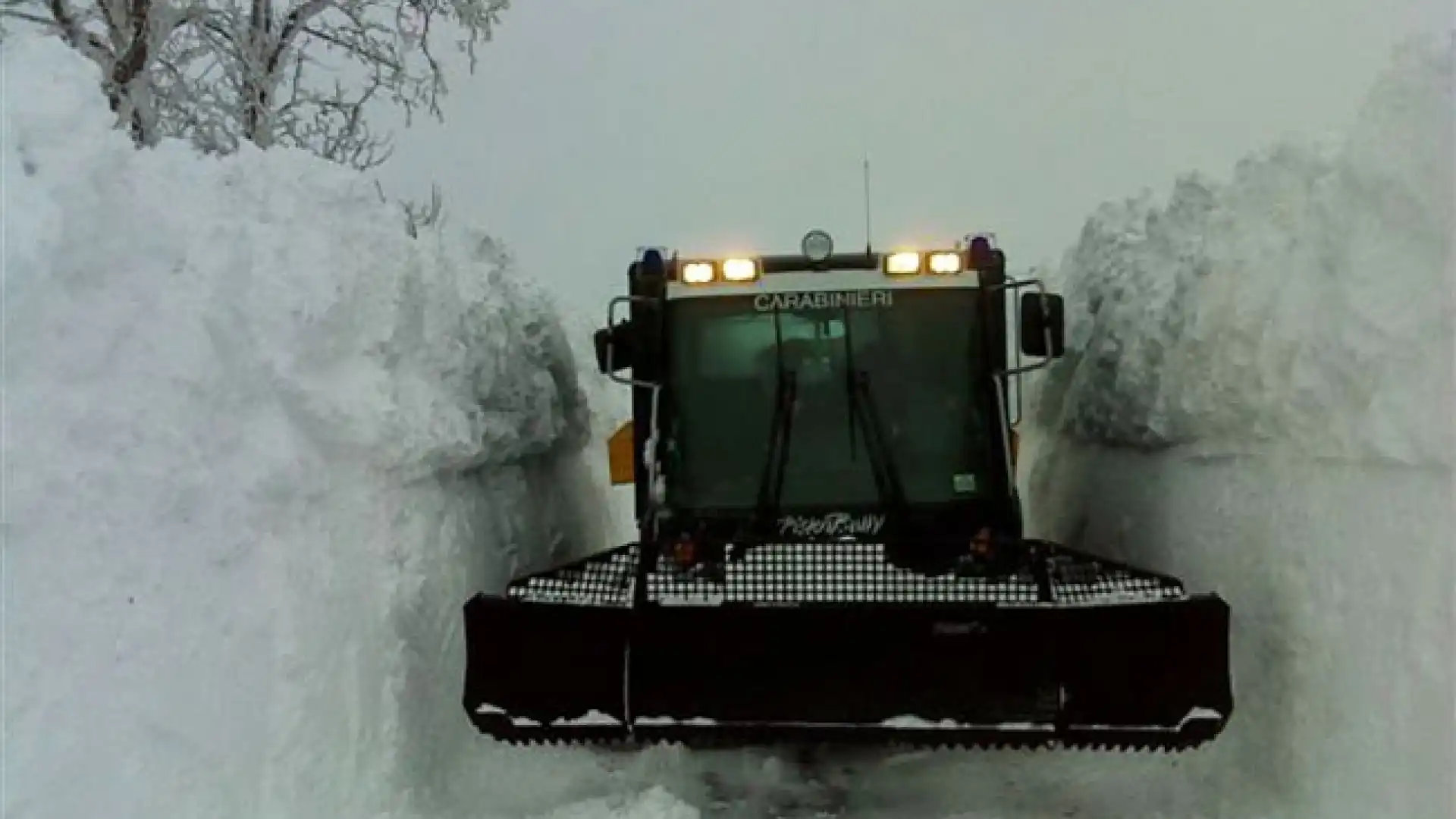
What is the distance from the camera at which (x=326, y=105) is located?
85.6 ft

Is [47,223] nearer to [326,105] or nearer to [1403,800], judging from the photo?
[1403,800]

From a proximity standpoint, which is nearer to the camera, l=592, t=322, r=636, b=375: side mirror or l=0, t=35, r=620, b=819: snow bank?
l=0, t=35, r=620, b=819: snow bank

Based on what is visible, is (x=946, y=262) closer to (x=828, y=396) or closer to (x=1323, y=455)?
(x=828, y=396)

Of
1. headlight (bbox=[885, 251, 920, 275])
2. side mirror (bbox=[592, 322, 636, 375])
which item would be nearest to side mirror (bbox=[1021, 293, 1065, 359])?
headlight (bbox=[885, 251, 920, 275])

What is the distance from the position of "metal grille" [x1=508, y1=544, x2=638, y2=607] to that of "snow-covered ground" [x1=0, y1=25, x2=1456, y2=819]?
1.76 ft

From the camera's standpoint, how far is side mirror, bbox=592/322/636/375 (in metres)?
7.99

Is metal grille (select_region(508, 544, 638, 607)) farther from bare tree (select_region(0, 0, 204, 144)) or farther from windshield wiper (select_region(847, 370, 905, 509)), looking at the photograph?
bare tree (select_region(0, 0, 204, 144))

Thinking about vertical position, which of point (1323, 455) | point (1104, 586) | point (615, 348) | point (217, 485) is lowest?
point (1104, 586)

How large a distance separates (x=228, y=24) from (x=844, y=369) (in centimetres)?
1900

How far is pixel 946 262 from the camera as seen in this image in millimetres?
8047

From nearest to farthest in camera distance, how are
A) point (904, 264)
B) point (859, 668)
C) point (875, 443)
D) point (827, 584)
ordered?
point (859, 668)
point (827, 584)
point (875, 443)
point (904, 264)

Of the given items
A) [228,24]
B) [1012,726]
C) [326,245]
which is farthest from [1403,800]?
[228,24]

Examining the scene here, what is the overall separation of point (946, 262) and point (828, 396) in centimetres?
89

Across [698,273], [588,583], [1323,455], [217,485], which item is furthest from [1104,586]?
[217,485]
